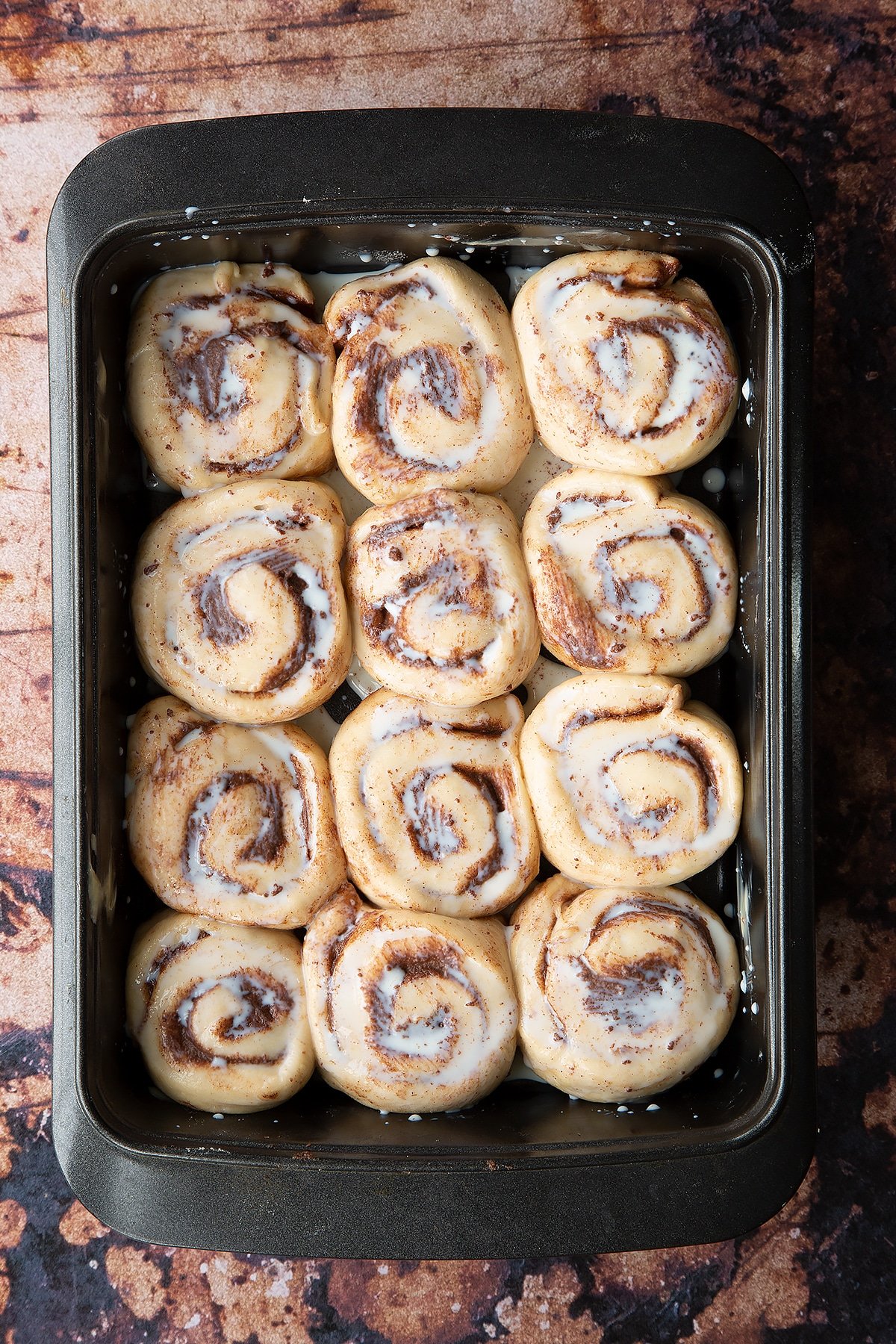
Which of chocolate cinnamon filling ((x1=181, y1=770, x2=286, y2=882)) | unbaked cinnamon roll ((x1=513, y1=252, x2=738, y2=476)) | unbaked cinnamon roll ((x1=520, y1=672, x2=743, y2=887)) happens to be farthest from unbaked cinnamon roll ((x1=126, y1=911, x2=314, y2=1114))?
unbaked cinnamon roll ((x1=513, y1=252, x2=738, y2=476))

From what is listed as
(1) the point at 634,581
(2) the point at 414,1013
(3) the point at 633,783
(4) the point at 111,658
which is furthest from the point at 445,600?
(2) the point at 414,1013

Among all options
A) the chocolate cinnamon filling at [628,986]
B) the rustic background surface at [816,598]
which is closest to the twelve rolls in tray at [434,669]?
the chocolate cinnamon filling at [628,986]

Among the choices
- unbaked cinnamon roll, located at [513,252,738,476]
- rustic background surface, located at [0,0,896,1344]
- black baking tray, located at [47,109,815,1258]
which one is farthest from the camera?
rustic background surface, located at [0,0,896,1344]

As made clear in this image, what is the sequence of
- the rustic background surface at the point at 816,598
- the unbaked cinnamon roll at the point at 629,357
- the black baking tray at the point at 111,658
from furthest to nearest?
the rustic background surface at the point at 816,598 < the unbaked cinnamon roll at the point at 629,357 < the black baking tray at the point at 111,658

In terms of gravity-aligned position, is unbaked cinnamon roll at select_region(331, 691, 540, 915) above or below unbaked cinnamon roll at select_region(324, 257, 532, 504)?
below

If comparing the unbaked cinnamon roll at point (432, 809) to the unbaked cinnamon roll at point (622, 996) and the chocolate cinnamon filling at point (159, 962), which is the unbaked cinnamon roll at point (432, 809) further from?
the chocolate cinnamon filling at point (159, 962)

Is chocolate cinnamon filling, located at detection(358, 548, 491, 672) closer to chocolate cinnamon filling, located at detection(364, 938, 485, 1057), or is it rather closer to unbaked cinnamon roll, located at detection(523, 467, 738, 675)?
unbaked cinnamon roll, located at detection(523, 467, 738, 675)

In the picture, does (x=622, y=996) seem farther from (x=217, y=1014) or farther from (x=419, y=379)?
(x=419, y=379)

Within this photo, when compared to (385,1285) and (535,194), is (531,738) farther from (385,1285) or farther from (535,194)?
(385,1285)
